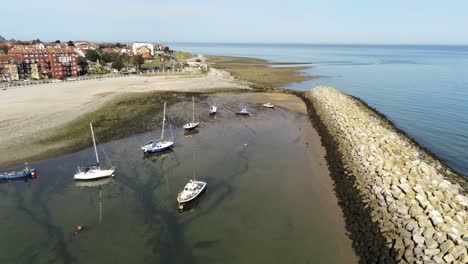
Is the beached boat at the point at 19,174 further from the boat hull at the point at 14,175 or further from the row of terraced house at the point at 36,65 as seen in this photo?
the row of terraced house at the point at 36,65

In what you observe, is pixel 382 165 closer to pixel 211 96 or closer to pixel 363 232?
pixel 363 232

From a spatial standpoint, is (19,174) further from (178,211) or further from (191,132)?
(191,132)

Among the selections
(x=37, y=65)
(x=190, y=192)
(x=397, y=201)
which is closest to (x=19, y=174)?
(x=190, y=192)

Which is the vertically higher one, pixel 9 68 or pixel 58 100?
pixel 9 68

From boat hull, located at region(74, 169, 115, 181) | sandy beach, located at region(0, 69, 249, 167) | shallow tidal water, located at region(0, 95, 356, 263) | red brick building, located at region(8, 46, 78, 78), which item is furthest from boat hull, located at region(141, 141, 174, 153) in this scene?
red brick building, located at region(8, 46, 78, 78)

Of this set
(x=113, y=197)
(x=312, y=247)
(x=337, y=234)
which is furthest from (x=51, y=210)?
(x=337, y=234)

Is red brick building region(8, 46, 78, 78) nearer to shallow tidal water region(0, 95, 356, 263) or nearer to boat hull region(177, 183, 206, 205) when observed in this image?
shallow tidal water region(0, 95, 356, 263)
